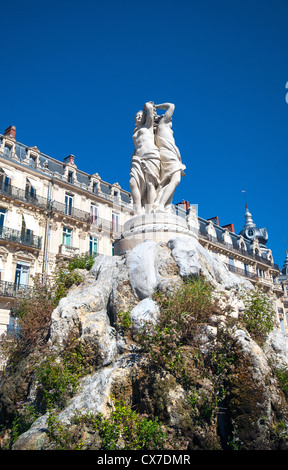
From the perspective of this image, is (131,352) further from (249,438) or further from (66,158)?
(66,158)

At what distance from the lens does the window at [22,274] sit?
25.7 metres

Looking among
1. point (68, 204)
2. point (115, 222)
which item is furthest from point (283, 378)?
point (115, 222)

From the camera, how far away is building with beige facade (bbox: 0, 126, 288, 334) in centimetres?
2572

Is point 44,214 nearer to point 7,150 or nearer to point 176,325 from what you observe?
point 7,150

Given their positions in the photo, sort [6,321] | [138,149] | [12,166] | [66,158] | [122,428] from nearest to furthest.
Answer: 1. [122,428]
2. [138,149]
3. [6,321]
4. [12,166]
5. [66,158]

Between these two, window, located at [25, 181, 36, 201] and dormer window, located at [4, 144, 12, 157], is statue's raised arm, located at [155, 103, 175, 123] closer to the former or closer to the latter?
window, located at [25, 181, 36, 201]

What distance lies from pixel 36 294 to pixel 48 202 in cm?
1923

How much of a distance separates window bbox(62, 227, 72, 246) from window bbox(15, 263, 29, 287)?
378 centimetres

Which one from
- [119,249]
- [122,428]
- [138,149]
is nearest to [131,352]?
[122,428]

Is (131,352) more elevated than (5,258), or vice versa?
(5,258)

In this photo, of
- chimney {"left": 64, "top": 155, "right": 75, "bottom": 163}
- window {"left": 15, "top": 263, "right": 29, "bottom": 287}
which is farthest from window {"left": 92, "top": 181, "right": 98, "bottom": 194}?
window {"left": 15, "top": 263, "right": 29, "bottom": 287}

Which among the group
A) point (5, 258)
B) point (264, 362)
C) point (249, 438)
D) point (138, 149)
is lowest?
point (249, 438)

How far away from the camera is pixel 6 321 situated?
77.7ft

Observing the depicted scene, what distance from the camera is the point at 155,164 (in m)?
11.5
